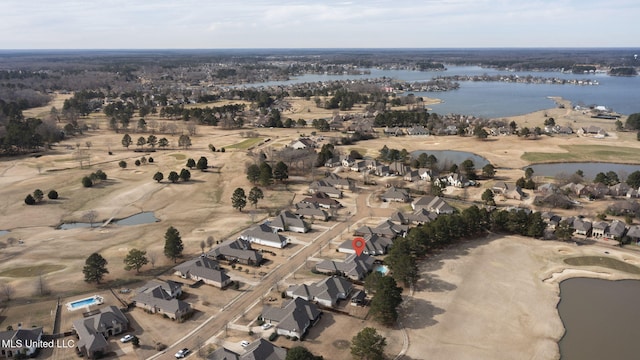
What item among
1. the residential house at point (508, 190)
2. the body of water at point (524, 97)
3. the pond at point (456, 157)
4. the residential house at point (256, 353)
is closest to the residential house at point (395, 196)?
the residential house at point (508, 190)

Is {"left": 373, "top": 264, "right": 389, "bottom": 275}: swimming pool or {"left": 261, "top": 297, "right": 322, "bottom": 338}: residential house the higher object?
{"left": 261, "top": 297, "right": 322, "bottom": 338}: residential house

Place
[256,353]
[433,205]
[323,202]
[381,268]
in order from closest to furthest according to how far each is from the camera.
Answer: [256,353] < [381,268] < [433,205] < [323,202]

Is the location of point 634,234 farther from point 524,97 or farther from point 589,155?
point 524,97

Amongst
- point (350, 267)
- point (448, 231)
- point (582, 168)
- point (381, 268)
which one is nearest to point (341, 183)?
point (448, 231)

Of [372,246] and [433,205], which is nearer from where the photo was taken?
[372,246]

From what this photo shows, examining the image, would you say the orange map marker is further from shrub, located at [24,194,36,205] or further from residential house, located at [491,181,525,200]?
shrub, located at [24,194,36,205]

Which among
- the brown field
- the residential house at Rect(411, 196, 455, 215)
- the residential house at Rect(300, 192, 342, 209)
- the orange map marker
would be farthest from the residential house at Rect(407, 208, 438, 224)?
the orange map marker
